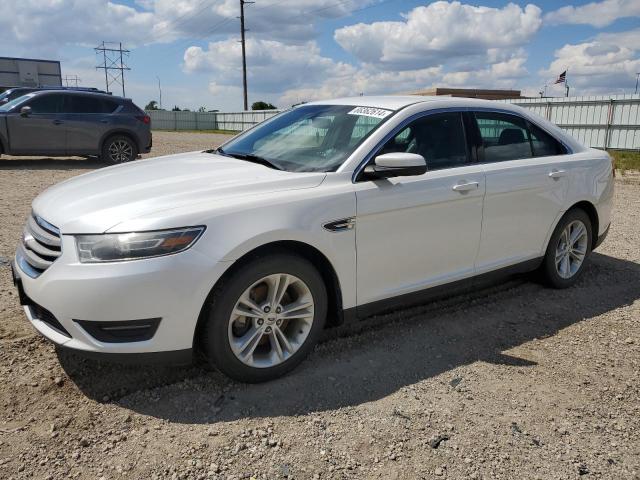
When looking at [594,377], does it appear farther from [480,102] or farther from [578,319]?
[480,102]

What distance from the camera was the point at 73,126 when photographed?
42.5ft

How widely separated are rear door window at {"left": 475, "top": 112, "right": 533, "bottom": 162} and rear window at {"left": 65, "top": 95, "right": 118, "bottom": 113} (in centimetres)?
1126

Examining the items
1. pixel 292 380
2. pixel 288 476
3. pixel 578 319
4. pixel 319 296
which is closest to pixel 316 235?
pixel 319 296

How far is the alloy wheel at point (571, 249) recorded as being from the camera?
16.4ft

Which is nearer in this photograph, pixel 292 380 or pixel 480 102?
pixel 292 380

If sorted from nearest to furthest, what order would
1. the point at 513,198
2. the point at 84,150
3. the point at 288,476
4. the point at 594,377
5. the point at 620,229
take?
the point at 288,476
the point at 594,377
the point at 513,198
the point at 620,229
the point at 84,150

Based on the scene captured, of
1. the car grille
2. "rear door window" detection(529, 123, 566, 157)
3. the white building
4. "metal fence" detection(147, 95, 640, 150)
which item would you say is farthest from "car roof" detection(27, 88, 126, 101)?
the white building

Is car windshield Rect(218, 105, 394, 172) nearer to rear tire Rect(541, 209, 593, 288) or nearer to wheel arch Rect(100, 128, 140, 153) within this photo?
rear tire Rect(541, 209, 593, 288)

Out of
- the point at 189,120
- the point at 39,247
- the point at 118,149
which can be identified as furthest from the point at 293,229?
the point at 189,120

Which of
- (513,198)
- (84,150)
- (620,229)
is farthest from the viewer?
(84,150)

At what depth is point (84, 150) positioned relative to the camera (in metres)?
13.2

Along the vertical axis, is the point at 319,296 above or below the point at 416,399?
above

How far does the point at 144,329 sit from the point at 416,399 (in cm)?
156

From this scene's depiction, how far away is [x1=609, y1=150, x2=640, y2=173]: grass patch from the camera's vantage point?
1544cm
